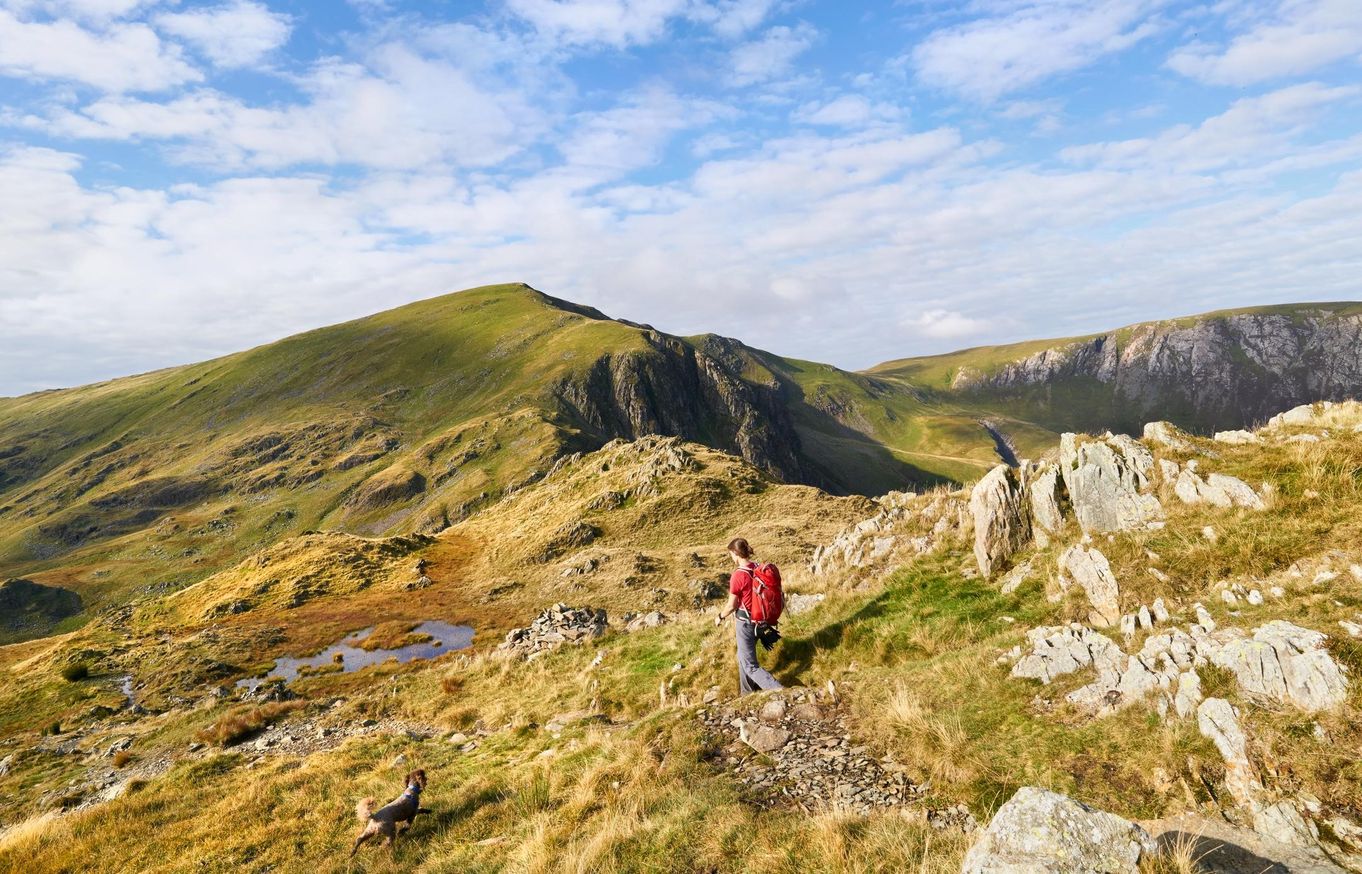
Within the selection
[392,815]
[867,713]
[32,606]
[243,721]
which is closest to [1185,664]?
[867,713]

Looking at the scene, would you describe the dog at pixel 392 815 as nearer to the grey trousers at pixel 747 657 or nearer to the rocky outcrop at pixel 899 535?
the grey trousers at pixel 747 657

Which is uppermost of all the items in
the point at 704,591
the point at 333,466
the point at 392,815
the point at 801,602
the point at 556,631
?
the point at 333,466

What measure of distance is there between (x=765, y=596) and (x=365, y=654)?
4090 centimetres

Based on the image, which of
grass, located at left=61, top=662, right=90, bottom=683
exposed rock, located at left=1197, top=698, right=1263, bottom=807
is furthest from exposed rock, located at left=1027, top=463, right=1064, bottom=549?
grass, located at left=61, top=662, right=90, bottom=683

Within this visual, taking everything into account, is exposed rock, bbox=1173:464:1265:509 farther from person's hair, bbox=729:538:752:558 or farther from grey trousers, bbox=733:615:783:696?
grey trousers, bbox=733:615:783:696

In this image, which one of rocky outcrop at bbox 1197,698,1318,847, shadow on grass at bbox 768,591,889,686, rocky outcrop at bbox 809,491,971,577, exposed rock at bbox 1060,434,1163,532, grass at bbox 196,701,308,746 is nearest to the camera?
rocky outcrop at bbox 1197,698,1318,847

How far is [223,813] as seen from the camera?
50.5ft

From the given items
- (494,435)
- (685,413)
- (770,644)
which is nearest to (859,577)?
(770,644)

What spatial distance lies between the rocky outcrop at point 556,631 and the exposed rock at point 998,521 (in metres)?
16.5

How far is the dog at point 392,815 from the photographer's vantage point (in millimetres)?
11594

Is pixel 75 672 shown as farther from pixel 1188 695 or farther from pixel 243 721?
pixel 1188 695

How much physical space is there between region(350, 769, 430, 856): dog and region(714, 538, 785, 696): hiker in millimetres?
7377

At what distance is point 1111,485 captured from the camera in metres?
15.3

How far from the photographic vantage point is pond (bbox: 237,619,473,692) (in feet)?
133
